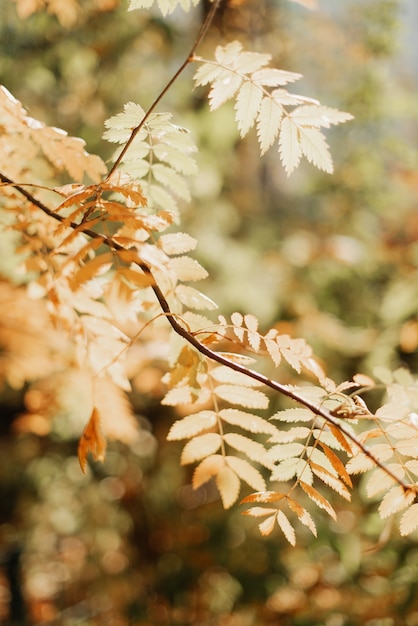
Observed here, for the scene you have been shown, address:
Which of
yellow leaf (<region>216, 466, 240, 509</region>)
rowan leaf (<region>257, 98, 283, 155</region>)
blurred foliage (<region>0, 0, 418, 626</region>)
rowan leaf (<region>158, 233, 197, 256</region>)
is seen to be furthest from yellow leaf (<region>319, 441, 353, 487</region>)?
blurred foliage (<region>0, 0, 418, 626</region>)

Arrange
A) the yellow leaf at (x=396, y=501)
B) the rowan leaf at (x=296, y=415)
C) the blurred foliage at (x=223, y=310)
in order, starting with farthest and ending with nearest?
the blurred foliage at (x=223, y=310)
the rowan leaf at (x=296, y=415)
the yellow leaf at (x=396, y=501)

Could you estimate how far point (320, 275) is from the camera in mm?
4855

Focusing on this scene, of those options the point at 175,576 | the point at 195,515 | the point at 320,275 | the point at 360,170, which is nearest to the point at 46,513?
the point at 195,515

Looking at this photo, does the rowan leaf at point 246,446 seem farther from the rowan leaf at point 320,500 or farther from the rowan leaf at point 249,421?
the rowan leaf at point 320,500

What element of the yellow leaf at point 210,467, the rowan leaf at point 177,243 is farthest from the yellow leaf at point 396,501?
the rowan leaf at point 177,243

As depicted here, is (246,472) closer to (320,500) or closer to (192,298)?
(320,500)

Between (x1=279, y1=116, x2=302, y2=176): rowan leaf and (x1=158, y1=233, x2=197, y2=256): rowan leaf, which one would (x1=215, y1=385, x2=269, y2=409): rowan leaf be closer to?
(x1=158, y1=233, x2=197, y2=256): rowan leaf

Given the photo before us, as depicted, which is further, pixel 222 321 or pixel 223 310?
pixel 223 310

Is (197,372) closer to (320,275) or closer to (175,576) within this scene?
(175,576)

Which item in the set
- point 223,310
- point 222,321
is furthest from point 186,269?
point 223,310

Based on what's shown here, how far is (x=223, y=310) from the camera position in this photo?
4.04 meters

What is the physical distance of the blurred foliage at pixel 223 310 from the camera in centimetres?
315

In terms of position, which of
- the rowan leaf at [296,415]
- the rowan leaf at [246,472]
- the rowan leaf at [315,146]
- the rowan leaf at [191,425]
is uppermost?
the rowan leaf at [315,146]

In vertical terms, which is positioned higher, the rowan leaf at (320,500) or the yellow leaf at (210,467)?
the yellow leaf at (210,467)
